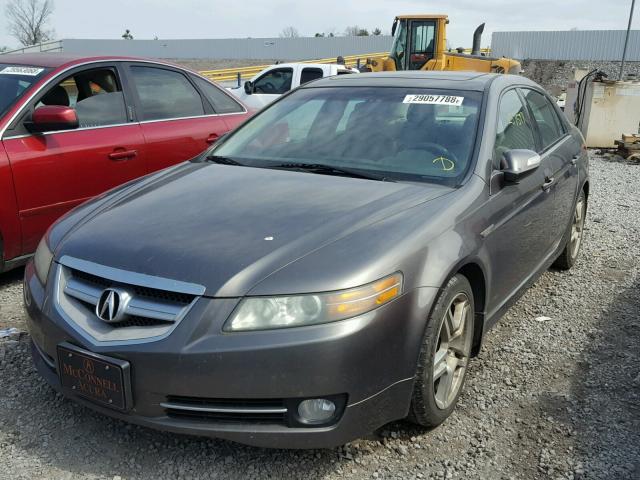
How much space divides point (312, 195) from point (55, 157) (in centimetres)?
232

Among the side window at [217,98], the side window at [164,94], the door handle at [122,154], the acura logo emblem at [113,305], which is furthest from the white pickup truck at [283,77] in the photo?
the acura logo emblem at [113,305]

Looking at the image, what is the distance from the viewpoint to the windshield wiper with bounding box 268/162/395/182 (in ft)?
10.4

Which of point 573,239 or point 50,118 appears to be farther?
point 573,239

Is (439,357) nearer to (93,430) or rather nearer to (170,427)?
(170,427)

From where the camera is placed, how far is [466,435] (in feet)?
9.18

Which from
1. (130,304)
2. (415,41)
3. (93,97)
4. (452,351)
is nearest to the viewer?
(130,304)

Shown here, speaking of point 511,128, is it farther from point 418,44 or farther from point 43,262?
point 418,44

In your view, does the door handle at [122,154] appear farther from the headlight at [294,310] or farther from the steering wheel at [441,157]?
the headlight at [294,310]

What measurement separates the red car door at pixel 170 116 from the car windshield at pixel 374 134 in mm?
1319

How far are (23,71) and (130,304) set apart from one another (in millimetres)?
3168

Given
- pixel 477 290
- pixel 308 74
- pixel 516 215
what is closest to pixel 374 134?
pixel 516 215

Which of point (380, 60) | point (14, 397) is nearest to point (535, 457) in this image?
point (14, 397)

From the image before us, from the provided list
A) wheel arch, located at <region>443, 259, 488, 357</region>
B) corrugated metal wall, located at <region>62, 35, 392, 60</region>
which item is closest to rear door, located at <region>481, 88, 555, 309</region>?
wheel arch, located at <region>443, 259, 488, 357</region>

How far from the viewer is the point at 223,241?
8.14 ft
